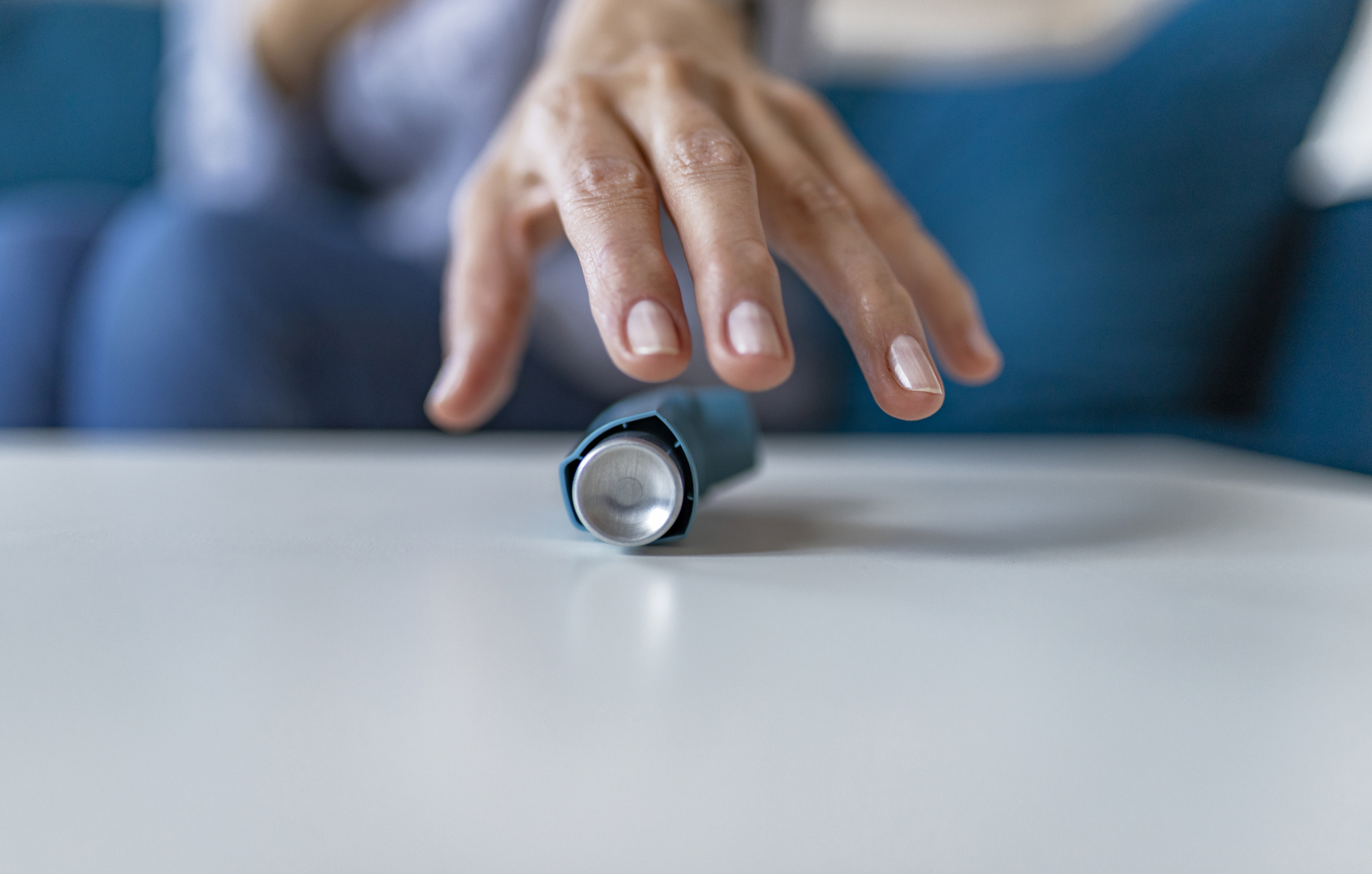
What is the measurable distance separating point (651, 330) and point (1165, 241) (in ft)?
3.43

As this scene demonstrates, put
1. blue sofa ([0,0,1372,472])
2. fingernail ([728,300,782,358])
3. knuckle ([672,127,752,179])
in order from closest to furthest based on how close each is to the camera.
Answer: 1. fingernail ([728,300,782,358])
2. knuckle ([672,127,752,179])
3. blue sofa ([0,0,1372,472])

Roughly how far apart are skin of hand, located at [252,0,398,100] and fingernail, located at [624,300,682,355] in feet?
4.49

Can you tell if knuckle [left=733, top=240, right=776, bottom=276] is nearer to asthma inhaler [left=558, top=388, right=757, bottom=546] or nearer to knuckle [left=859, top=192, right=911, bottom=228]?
asthma inhaler [left=558, top=388, right=757, bottom=546]

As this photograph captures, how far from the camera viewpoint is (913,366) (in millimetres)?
416

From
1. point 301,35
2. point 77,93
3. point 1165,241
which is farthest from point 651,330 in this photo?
point 77,93

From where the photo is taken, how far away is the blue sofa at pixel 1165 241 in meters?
1.15

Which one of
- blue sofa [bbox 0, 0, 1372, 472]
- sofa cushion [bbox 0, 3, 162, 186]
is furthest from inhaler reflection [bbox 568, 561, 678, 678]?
sofa cushion [bbox 0, 3, 162, 186]

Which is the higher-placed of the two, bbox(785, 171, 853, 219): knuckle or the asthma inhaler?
bbox(785, 171, 853, 219): knuckle

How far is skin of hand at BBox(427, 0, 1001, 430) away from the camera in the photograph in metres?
0.41

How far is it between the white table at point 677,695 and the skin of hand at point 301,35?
1262 mm

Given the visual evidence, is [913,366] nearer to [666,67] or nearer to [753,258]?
[753,258]

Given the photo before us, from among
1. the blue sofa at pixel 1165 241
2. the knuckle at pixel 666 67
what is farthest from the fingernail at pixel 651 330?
the blue sofa at pixel 1165 241

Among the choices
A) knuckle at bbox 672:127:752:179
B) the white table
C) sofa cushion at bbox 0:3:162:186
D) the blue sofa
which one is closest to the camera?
the white table

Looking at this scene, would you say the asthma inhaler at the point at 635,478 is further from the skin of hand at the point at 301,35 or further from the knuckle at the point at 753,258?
the skin of hand at the point at 301,35
